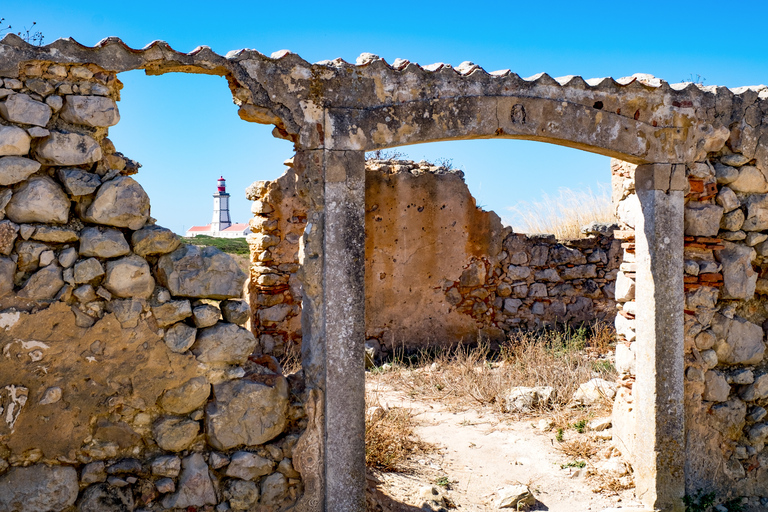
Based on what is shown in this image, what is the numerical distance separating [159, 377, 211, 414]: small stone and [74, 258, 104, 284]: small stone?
28.7 inches

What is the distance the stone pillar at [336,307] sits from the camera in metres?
3.60

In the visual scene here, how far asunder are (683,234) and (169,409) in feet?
11.7

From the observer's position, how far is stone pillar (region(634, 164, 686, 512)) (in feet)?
14.0

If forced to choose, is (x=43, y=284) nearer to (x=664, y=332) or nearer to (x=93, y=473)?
(x=93, y=473)

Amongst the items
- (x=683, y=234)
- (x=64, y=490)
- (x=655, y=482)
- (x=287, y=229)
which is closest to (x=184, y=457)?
(x=64, y=490)

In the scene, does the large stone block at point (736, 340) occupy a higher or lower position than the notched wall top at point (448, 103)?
lower

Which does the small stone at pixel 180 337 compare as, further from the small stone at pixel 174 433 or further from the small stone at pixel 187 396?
the small stone at pixel 174 433

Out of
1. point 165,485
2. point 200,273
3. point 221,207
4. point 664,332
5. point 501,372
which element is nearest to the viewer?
point 165,485

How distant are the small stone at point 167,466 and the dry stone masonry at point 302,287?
0.01 metres

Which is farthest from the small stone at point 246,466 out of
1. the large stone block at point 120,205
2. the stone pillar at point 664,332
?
the stone pillar at point 664,332

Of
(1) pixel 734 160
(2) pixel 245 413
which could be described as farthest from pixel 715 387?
(2) pixel 245 413

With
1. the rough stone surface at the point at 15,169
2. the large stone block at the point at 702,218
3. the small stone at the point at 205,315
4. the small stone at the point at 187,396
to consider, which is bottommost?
the small stone at the point at 187,396

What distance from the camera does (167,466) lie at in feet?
10.9

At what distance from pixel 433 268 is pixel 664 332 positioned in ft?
13.6
